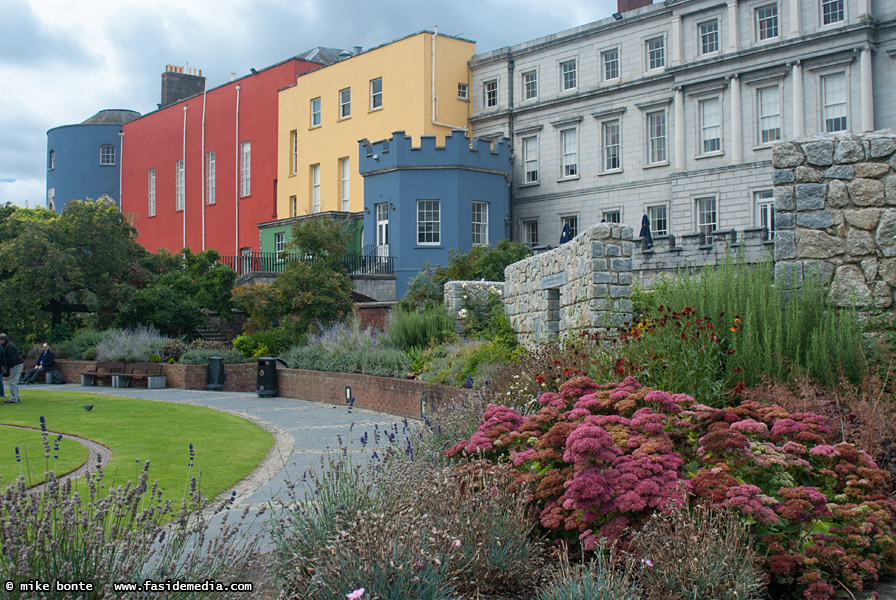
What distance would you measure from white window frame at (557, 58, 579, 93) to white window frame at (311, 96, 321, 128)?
12.9 m

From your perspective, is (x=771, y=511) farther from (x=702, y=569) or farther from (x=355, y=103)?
(x=355, y=103)

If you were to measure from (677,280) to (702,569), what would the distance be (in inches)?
255

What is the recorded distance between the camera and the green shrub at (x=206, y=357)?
22.8 metres

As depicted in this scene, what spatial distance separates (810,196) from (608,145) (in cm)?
2547

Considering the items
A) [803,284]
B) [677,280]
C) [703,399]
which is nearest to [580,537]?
[703,399]

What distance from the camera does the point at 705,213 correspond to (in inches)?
1194

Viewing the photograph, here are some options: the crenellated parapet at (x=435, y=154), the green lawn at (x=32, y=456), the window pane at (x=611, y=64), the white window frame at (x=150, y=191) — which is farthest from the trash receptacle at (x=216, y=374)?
the white window frame at (x=150, y=191)

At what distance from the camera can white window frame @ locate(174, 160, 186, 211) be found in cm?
5053

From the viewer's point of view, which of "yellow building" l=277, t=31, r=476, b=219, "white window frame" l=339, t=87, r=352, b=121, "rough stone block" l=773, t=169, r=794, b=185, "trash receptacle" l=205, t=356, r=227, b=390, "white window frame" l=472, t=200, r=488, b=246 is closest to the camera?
"rough stone block" l=773, t=169, r=794, b=185

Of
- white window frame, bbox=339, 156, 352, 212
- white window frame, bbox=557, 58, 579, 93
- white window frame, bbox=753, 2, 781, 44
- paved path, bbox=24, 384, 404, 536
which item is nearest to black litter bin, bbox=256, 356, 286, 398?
paved path, bbox=24, 384, 404, 536

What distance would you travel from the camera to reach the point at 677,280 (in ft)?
33.2

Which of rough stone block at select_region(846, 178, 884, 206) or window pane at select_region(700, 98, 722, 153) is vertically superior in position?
window pane at select_region(700, 98, 722, 153)

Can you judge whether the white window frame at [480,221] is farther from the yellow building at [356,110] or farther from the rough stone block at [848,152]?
the rough stone block at [848,152]

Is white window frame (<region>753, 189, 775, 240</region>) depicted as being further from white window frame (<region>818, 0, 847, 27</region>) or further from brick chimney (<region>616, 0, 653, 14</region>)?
brick chimney (<region>616, 0, 653, 14</region>)
